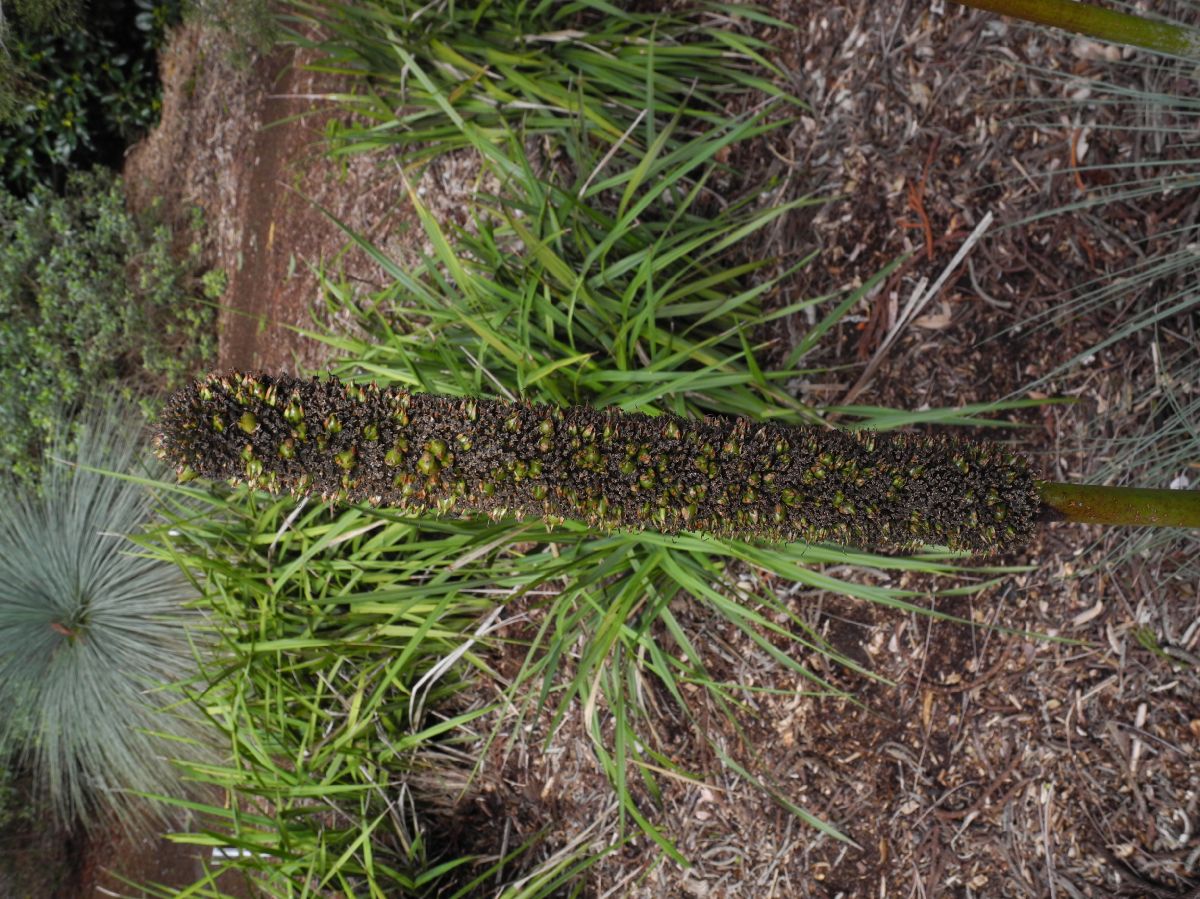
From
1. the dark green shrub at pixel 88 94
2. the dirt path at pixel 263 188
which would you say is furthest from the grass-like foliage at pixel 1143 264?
the dark green shrub at pixel 88 94

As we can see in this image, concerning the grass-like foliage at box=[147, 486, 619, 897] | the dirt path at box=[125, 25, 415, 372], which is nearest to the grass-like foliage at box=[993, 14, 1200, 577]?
the grass-like foliage at box=[147, 486, 619, 897]

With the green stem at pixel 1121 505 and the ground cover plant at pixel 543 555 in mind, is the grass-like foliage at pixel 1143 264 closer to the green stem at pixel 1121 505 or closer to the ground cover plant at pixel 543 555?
the ground cover plant at pixel 543 555

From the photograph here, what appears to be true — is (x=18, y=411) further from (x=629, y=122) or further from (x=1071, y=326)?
(x=1071, y=326)

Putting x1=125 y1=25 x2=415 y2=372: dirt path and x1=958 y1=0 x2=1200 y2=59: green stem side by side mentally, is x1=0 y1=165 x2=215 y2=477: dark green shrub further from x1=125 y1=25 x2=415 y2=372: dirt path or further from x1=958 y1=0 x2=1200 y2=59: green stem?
x1=958 y1=0 x2=1200 y2=59: green stem

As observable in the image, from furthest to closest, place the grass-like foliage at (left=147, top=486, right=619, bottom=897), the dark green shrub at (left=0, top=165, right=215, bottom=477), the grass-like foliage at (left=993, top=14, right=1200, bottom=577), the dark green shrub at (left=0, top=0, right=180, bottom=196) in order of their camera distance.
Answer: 1. the dark green shrub at (left=0, top=0, right=180, bottom=196)
2. the dark green shrub at (left=0, top=165, right=215, bottom=477)
3. the grass-like foliage at (left=147, top=486, right=619, bottom=897)
4. the grass-like foliage at (left=993, top=14, right=1200, bottom=577)

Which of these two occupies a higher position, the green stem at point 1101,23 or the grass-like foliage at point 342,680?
the green stem at point 1101,23
